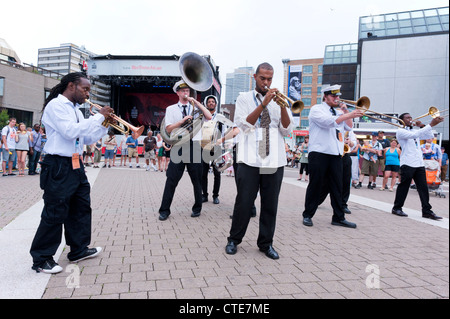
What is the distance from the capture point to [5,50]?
144 ft

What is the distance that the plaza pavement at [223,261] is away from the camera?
2.64 m

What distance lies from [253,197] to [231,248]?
0.62m

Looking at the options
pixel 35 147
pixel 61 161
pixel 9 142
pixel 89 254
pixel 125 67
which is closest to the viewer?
pixel 61 161

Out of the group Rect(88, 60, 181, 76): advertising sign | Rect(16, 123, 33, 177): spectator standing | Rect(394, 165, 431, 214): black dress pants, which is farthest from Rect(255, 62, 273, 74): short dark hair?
Rect(88, 60, 181, 76): advertising sign

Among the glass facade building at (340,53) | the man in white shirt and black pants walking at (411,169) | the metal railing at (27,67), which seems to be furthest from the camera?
the glass facade building at (340,53)

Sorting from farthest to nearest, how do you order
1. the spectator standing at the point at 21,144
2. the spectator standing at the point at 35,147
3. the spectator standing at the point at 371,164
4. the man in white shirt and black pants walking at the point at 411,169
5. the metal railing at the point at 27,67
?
the metal railing at the point at 27,67, the spectator standing at the point at 371,164, the spectator standing at the point at 35,147, the spectator standing at the point at 21,144, the man in white shirt and black pants walking at the point at 411,169

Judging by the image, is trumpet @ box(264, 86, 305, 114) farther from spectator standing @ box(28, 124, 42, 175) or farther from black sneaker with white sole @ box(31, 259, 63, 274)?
spectator standing @ box(28, 124, 42, 175)

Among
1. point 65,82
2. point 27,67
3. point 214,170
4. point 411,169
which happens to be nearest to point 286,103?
point 65,82

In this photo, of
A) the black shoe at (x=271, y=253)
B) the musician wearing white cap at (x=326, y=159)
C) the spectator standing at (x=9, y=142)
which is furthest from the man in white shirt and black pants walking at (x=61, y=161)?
the spectator standing at (x=9, y=142)

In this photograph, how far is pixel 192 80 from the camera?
4922 mm

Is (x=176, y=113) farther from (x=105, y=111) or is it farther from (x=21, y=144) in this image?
(x=21, y=144)

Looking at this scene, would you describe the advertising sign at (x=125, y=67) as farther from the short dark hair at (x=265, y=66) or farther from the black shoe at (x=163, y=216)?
the short dark hair at (x=265, y=66)

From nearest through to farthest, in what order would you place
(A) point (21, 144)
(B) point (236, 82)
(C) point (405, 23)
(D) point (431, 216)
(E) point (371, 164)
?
(D) point (431, 216), (A) point (21, 144), (E) point (371, 164), (C) point (405, 23), (B) point (236, 82)

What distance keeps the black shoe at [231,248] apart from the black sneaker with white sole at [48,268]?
5.47 ft
